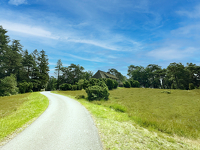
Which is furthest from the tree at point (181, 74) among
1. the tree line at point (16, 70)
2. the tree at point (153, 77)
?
the tree line at point (16, 70)

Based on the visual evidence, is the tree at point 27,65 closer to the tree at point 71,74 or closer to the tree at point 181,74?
the tree at point 71,74

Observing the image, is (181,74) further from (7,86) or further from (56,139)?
(7,86)

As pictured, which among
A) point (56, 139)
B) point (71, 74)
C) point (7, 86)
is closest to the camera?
point (56, 139)

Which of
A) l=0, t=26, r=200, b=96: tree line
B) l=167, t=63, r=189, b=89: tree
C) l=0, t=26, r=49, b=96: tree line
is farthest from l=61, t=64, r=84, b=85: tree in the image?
l=167, t=63, r=189, b=89: tree

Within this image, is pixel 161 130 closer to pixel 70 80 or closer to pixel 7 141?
pixel 7 141

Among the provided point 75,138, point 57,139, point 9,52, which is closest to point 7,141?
point 57,139

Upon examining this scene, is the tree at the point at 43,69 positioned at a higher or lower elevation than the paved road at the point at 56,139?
higher

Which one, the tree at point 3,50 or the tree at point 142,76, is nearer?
the tree at point 3,50

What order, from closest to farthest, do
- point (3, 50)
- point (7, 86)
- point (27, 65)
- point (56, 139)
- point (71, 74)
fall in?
point (56, 139) → point (7, 86) → point (3, 50) → point (27, 65) → point (71, 74)

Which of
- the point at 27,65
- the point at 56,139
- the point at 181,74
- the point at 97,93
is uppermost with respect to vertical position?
the point at 27,65

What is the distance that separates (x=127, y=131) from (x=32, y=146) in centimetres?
487

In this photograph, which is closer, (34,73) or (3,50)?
(3,50)

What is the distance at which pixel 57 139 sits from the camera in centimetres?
483

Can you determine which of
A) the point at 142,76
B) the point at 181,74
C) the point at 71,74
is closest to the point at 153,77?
the point at 142,76
